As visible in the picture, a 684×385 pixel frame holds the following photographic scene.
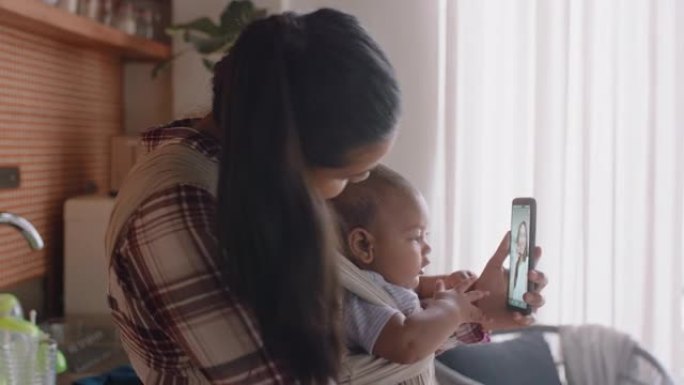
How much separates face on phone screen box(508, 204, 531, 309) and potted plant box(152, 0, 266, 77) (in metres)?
1.33

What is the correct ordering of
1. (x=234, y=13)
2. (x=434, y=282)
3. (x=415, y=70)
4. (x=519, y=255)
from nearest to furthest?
1. (x=519, y=255)
2. (x=434, y=282)
3. (x=234, y=13)
4. (x=415, y=70)

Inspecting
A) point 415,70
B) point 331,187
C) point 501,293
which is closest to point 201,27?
point 415,70

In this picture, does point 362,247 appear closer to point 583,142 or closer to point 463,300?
point 463,300

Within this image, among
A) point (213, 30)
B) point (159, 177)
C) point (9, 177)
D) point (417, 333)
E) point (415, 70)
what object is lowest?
point (417, 333)

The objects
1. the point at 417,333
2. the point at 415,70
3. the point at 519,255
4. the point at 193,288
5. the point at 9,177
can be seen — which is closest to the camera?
the point at 193,288

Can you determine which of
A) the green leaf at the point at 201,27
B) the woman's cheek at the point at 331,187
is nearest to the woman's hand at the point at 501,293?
the woman's cheek at the point at 331,187

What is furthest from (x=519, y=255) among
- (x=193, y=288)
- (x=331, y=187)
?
(x=193, y=288)

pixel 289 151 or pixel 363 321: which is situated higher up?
pixel 289 151

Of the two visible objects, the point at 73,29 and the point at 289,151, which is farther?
the point at 73,29

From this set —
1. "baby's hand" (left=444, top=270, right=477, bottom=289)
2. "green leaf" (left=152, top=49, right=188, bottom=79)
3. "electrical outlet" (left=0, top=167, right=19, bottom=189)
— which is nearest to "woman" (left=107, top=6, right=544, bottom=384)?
"baby's hand" (left=444, top=270, right=477, bottom=289)

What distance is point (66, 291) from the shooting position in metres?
2.22

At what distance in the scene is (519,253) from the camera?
1200 mm

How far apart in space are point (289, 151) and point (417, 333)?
0.39 m

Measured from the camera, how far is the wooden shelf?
5.72ft
